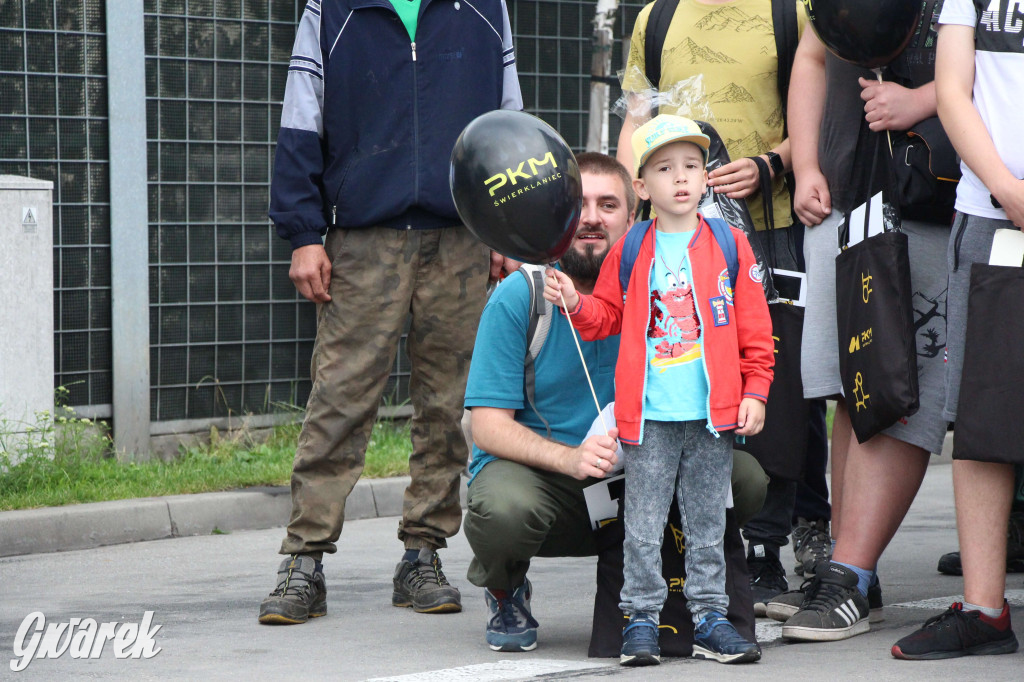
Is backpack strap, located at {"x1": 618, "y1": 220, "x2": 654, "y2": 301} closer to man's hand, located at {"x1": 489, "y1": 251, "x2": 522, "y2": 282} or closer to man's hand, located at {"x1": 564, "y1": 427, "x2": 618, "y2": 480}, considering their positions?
man's hand, located at {"x1": 564, "y1": 427, "x2": 618, "y2": 480}

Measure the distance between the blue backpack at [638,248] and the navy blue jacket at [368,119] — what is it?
3.14 feet

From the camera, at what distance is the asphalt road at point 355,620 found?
3.76 metres


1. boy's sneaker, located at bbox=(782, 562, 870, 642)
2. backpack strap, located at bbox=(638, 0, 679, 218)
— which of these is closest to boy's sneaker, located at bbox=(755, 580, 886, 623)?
boy's sneaker, located at bbox=(782, 562, 870, 642)

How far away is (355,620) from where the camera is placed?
4582mm

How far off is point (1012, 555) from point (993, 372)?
1726mm

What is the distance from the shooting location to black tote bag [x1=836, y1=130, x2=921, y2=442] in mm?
4023

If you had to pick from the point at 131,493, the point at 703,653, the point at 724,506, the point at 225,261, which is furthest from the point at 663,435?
the point at 225,261

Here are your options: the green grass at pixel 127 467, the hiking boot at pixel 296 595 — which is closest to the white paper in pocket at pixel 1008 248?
the hiking boot at pixel 296 595

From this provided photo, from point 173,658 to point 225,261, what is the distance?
413 cm

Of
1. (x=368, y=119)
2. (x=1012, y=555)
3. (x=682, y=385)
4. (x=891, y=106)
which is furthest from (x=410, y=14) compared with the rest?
(x=1012, y=555)

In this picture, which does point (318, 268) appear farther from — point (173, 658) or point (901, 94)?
point (901, 94)

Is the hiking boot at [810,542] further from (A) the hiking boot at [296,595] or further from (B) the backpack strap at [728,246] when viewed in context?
(A) the hiking boot at [296,595]

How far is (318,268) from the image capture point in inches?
182

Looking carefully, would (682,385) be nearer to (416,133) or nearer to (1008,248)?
(1008,248)
